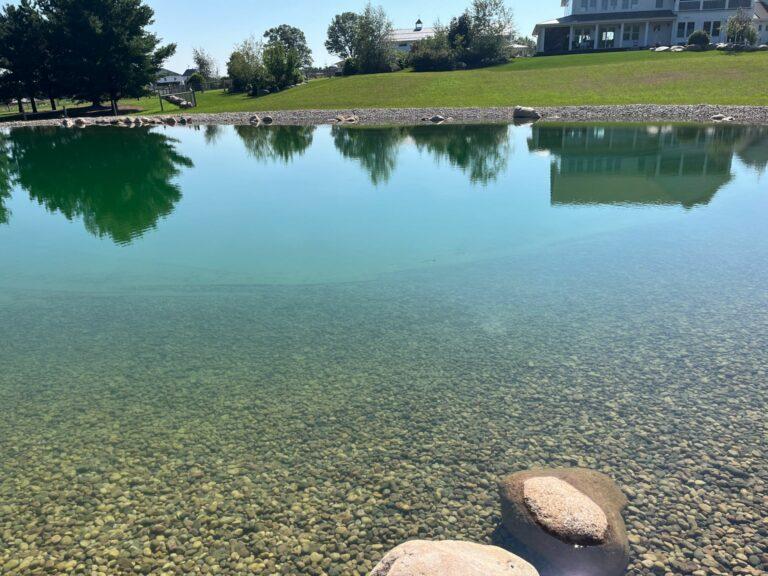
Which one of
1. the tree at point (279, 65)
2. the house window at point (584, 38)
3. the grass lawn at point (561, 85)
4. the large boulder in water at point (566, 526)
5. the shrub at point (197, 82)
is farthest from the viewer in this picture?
the shrub at point (197, 82)

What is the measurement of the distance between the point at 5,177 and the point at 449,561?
31906mm

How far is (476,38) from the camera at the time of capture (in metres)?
73.1

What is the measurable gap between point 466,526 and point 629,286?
7.79 m

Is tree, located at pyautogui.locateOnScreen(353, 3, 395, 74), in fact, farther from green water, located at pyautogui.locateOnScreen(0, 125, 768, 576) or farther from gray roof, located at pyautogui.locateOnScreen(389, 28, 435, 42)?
green water, located at pyautogui.locateOnScreen(0, 125, 768, 576)

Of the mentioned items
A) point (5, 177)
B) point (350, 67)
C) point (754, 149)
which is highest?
point (350, 67)

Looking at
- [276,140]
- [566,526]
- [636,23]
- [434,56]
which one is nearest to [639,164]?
[566,526]

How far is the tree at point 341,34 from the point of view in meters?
140

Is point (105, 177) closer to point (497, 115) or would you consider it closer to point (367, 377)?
point (367, 377)

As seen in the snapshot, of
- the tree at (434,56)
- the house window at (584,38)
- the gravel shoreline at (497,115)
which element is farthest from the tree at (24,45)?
the house window at (584,38)

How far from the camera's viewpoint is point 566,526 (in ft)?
17.1

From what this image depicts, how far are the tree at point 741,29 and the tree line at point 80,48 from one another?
64179 mm

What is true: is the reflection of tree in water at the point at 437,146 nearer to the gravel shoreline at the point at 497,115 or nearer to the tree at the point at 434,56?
the gravel shoreline at the point at 497,115

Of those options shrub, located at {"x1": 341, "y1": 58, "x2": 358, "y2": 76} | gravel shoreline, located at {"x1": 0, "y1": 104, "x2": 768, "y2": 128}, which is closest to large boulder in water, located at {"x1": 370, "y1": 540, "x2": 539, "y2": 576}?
gravel shoreline, located at {"x1": 0, "y1": 104, "x2": 768, "y2": 128}

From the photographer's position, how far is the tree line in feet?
194
